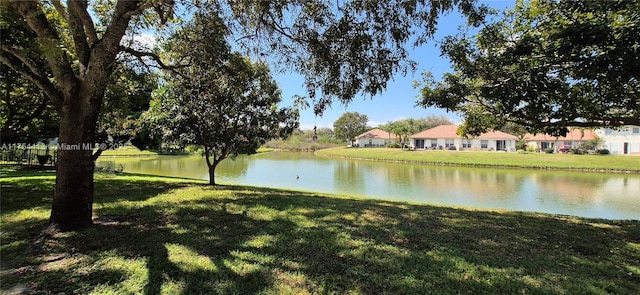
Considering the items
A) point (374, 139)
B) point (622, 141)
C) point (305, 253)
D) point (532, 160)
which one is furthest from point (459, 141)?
point (305, 253)

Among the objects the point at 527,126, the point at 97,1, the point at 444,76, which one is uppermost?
the point at 97,1

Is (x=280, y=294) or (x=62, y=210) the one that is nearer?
(x=280, y=294)

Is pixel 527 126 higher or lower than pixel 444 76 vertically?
lower

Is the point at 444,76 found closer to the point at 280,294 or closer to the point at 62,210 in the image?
the point at 280,294

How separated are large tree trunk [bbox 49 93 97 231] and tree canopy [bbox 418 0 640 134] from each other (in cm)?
624

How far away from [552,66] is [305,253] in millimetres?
5328

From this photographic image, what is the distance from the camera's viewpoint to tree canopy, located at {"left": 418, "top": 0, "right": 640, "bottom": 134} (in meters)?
4.49

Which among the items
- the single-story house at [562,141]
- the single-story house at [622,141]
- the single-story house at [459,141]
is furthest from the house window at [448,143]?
the single-story house at [622,141]

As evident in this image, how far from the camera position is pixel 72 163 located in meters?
4.64

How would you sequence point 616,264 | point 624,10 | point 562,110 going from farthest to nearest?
point 562,110 < point 624,10 < point 616,264

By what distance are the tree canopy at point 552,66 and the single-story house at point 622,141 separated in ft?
135

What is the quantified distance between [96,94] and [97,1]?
431 centimetres

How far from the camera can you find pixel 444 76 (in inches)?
293

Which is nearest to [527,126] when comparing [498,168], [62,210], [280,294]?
[280,294]
